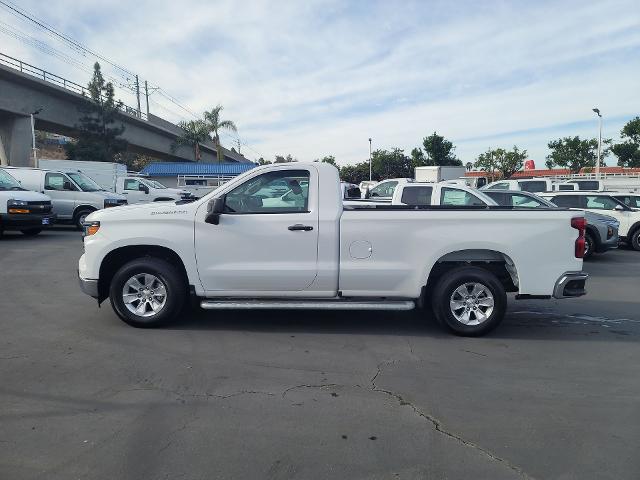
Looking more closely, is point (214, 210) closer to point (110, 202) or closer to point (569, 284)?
point (569, 284)

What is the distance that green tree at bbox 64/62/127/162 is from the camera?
3809 centimetres

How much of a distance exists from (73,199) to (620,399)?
1690 centimetres

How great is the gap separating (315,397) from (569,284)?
333 cm

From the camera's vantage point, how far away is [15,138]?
3112 cm

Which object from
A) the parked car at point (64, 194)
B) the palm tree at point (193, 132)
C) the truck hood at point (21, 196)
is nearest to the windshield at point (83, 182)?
the parked car at point (64, 194)

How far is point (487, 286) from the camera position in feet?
19.0

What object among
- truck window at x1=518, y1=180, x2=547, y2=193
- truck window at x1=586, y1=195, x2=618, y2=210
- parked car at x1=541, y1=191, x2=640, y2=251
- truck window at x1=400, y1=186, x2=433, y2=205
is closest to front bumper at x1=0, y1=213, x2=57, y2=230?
truck window at x1=400, y1=186, x2=433, y2=205

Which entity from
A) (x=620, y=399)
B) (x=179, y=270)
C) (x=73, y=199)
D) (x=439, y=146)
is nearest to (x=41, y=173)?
(x=73, y=199)

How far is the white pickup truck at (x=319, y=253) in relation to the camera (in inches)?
227

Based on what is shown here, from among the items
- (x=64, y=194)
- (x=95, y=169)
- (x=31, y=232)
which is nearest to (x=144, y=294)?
(x=31, y=232)

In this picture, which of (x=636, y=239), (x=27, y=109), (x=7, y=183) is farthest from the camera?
(x=27, y=109)

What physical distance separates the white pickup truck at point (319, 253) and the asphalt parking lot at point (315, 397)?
41 centimetres

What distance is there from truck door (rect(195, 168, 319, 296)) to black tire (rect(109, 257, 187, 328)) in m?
0.34

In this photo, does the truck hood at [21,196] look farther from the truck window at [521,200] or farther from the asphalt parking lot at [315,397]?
the truck window at [521,200]
